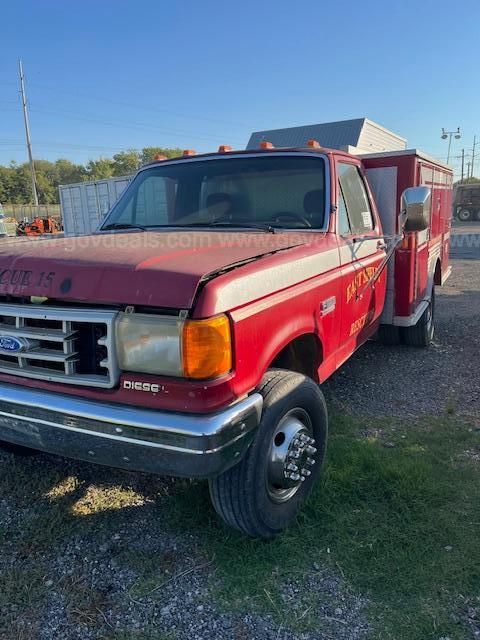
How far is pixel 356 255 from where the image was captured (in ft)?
12.1

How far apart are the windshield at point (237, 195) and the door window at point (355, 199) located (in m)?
0.29

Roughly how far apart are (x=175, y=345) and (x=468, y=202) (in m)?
37.6

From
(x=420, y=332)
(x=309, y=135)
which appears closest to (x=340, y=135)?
(x=309, y=135)

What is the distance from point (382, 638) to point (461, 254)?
1761 cm

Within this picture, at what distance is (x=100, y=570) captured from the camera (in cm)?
251

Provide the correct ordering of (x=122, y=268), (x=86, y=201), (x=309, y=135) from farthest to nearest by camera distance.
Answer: (x=86, y=201) → (x=309, y=135) → (x=122, y=268)

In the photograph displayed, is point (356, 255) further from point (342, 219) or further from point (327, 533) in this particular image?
point (327, 533)

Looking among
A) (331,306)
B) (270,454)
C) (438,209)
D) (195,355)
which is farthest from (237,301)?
(438,209)

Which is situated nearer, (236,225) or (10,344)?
(10,344)

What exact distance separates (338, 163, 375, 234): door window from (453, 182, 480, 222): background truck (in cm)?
3469

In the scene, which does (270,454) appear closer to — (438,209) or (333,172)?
(333,172)

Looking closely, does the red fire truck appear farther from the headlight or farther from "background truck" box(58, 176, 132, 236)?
"background truck" box(58, 176, 132, 236)

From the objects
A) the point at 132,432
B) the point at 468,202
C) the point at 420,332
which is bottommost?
the point at 420,332

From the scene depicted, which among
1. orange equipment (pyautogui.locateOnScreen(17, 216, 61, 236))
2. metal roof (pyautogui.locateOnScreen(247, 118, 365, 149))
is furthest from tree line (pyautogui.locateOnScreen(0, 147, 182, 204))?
metal roof (pyautogui.locateOnScreen(247, 118, 365, 149))
